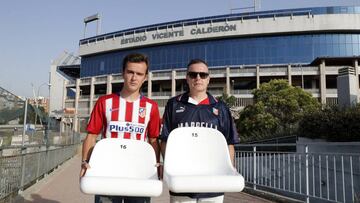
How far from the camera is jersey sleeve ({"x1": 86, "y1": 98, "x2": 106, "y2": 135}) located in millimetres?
2984

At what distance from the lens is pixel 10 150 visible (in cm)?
629

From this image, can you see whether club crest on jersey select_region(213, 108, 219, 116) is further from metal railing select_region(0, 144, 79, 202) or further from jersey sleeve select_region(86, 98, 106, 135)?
metal railing select_region(0, 144, 79, 202)

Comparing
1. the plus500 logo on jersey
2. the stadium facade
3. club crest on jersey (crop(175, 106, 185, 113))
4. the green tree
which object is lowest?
the plus500 logo on jersey

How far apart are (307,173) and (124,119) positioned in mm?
4672

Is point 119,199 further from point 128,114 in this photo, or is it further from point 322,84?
point 322,84

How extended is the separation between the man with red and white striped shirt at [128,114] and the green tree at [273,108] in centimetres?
2896

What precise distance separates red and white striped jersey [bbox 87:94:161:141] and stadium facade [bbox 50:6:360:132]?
147 ft

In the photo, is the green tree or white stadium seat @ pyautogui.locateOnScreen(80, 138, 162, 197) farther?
the green tree

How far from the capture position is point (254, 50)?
51375 mm

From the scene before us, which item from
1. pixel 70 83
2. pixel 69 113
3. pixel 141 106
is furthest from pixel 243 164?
pixel 70 83

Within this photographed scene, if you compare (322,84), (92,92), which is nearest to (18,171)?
(322,84)

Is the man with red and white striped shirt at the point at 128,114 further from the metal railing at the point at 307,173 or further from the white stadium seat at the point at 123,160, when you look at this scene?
the metal railing at the point at 307,173

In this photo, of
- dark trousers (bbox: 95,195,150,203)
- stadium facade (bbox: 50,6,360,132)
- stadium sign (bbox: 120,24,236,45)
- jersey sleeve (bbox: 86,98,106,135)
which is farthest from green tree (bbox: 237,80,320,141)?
dark trousers (bbox: 95,195,150,203)

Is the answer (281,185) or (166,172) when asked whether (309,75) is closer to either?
(281,185)
